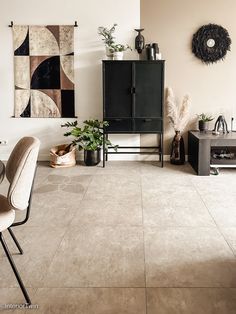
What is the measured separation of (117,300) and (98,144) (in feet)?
11.1

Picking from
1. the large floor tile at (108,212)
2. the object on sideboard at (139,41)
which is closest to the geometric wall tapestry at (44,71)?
the object on sideboard at (139,41)

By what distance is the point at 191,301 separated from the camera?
6.07ft

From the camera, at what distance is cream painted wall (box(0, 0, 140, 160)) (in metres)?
A: 5.13

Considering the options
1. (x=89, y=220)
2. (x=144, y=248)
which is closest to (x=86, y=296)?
(x=144, y=248)

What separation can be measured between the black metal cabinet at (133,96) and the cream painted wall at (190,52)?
456 mm

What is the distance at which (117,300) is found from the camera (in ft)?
6.11

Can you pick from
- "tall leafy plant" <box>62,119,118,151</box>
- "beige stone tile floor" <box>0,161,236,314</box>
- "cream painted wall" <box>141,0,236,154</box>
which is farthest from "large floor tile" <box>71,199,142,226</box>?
"cream painted wall" <box>141,0,236,154</box>

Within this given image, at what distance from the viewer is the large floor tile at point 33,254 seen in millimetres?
2078

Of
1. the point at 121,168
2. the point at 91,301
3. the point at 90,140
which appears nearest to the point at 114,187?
the point at 121,168

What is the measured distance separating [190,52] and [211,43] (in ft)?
1.07

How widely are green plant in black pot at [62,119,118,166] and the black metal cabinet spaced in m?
0.21

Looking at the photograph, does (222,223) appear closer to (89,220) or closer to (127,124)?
(89,220)

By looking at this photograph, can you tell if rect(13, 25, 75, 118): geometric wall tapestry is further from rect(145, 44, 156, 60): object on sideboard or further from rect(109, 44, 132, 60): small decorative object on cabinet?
rect(145, 44, 156, 60): object on sideboard

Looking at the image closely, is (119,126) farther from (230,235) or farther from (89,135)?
(230,235)
